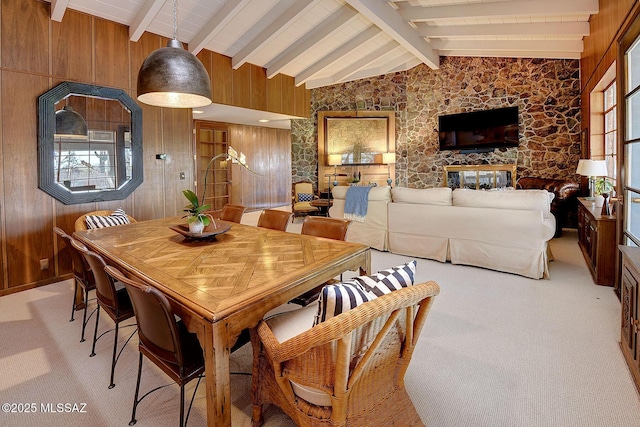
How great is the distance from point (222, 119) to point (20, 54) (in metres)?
4.71

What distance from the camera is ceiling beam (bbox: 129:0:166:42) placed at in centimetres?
372

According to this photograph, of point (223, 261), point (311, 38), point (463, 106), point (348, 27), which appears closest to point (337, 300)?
point (223, 261)

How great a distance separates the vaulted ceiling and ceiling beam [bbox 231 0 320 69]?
0.5 inches

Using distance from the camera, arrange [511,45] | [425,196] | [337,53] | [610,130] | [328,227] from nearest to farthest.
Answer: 1. [328,227]
2. [425,196]
3. [610,130]
4. [511,45]
5. [337,53]

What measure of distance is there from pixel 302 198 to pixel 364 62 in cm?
323

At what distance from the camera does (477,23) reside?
5.64 metres

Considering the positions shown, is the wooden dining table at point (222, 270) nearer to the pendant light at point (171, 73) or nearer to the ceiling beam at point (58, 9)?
the pendant light at point (171, 73)

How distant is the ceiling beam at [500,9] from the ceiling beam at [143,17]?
3645 millimetres

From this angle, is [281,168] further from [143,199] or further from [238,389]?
[238,389]

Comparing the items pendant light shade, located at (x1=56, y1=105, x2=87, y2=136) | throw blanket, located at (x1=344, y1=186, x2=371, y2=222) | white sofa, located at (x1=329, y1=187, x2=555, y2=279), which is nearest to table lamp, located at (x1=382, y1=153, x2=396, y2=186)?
throw blanket, located at (x1=344, y1=186, x2=371, y2=222)

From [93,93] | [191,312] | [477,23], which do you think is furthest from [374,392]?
[477,23]

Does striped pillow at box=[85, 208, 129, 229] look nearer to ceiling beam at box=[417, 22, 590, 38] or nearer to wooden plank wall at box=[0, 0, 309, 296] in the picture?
wooden plank wall at box=[0, 0, 309, 296]

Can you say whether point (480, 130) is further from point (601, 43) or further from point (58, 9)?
point (58, 9)

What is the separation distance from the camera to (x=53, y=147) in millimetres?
3629
